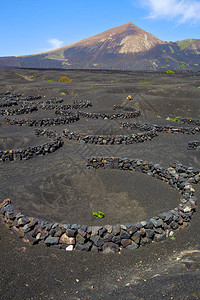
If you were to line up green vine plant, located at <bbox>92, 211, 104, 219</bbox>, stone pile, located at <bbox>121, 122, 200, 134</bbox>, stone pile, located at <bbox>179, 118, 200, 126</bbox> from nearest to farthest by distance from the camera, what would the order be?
green vine plant, located at <bbox>92, 211, 104, 219</bbox>, stone pile, located at <bbox>121, 122, 200, 134</bbox>, stone pile, located at <bbox>179, 118, 200, 126</bbox>

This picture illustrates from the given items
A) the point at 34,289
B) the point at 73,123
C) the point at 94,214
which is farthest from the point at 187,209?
the point at 73,123

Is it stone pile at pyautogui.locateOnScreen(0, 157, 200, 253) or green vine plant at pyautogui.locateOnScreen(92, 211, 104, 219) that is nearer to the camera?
stone pile at pyautogui.locateOnScreen(0, 157, 200, 253)

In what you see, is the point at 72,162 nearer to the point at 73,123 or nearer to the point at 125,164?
the point at 125,164

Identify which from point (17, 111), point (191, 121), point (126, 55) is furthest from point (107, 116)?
point (126, 55)

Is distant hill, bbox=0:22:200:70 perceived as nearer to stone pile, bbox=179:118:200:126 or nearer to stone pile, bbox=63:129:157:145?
stone pile, bbox=179:118:200:126

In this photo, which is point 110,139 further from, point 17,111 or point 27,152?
point 17,111

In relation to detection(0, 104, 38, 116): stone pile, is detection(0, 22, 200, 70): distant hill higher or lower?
higher

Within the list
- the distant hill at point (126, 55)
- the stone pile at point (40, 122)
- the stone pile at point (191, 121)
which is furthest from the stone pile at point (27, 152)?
the distant hill at point (126, 55)

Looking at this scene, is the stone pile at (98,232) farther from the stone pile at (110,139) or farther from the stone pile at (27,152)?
the stone pile at (110,139)

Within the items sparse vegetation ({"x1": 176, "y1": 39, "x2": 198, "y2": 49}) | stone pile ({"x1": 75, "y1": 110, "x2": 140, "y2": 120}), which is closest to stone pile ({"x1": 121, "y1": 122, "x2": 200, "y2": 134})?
stone pile ({"x1": 75, "y1": 110, "x2": 140, "y2": 120})
